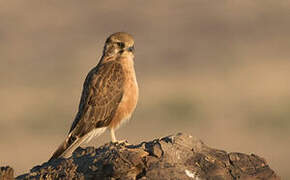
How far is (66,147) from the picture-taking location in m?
9.99

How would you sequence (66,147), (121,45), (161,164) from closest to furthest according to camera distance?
(161,164) → (66,147) → (121,45)

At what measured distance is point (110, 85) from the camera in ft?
36.8

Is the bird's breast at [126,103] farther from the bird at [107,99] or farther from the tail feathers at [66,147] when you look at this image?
the tail feathers at [66,147]

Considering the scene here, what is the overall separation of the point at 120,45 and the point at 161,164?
3583mm

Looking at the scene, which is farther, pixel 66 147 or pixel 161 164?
pixel 66 147

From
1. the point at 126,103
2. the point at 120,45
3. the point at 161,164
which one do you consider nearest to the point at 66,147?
the point at 126,103

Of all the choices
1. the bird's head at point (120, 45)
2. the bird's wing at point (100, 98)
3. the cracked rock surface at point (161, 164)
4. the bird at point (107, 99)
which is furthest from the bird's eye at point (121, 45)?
the cracked rock surface at point (161, 164)

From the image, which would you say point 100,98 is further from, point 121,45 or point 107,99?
point 121,45

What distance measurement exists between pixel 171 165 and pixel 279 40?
78.6ft

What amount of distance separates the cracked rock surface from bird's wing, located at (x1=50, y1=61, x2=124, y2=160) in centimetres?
186

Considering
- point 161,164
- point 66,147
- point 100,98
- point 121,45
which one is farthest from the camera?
point 121,45

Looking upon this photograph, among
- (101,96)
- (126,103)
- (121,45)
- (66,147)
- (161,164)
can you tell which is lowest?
(161,164)

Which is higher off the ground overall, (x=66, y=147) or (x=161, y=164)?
(x=66, y=147)

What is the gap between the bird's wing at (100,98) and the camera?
10.9 meters
